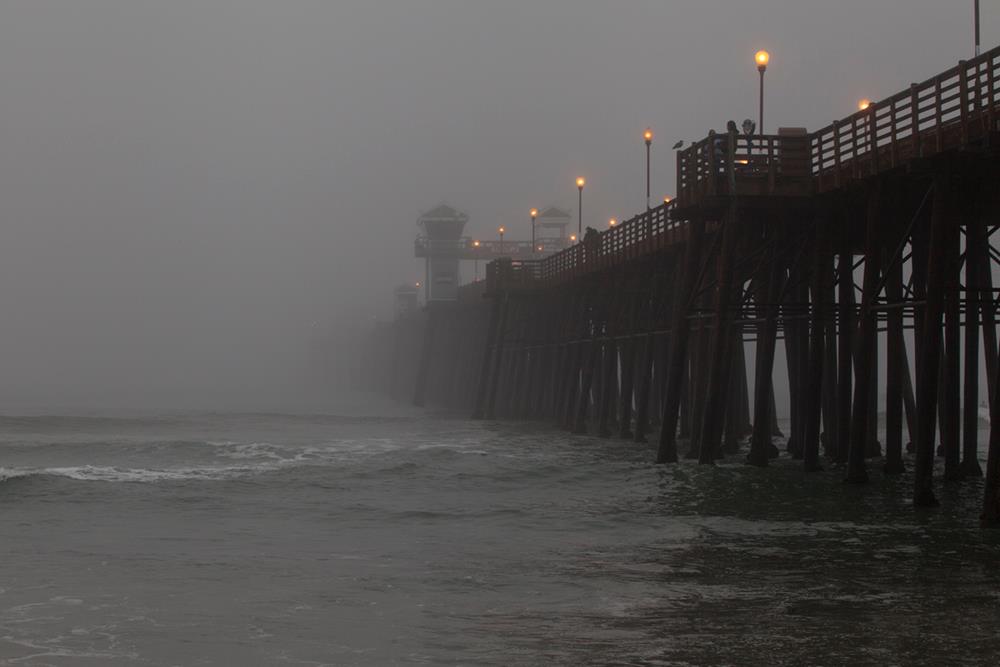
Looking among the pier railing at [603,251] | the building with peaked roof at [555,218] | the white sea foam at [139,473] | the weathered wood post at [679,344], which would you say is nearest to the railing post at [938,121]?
the weathered wood post at [679,344]

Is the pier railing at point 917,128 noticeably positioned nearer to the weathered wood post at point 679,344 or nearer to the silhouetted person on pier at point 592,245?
the weathered wood post at point 679,344

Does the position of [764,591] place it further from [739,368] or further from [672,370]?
[739,368]

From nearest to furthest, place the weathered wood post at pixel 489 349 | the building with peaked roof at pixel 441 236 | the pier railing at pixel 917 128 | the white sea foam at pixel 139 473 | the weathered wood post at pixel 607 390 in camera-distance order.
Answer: the pier railing at pixel 917 128, the white sea foam at pixel 139 473, the weathered wood post at pixel 607 390, the weathered wood post at pixel 489 349, the building with peaked roof at pixel 441 236

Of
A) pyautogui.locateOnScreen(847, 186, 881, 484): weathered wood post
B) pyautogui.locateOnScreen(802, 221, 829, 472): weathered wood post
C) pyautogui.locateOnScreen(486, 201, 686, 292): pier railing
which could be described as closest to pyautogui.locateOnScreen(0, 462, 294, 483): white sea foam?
pyautogui.locateOnScreen(486, 201, 686, 292): pier railing

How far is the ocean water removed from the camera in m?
10.4

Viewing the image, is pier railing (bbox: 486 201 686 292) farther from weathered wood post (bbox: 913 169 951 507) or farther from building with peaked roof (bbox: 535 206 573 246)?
building with peaked roof (bbox: 535 206 573 246)

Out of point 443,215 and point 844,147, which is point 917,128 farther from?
point 443,215

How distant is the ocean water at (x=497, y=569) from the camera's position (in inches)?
409

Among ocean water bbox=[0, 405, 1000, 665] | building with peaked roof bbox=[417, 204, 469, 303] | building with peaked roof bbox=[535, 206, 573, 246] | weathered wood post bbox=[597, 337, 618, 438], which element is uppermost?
building with peaked roof bbox=[535, 206, 573, 246]

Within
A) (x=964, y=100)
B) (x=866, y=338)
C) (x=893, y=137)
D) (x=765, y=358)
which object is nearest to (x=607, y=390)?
(x=765, y=358)

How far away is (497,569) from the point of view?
47.3ft

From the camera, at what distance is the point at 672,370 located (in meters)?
24.8

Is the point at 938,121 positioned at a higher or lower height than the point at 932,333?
higher

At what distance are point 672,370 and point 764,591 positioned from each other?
1255 centimetres
